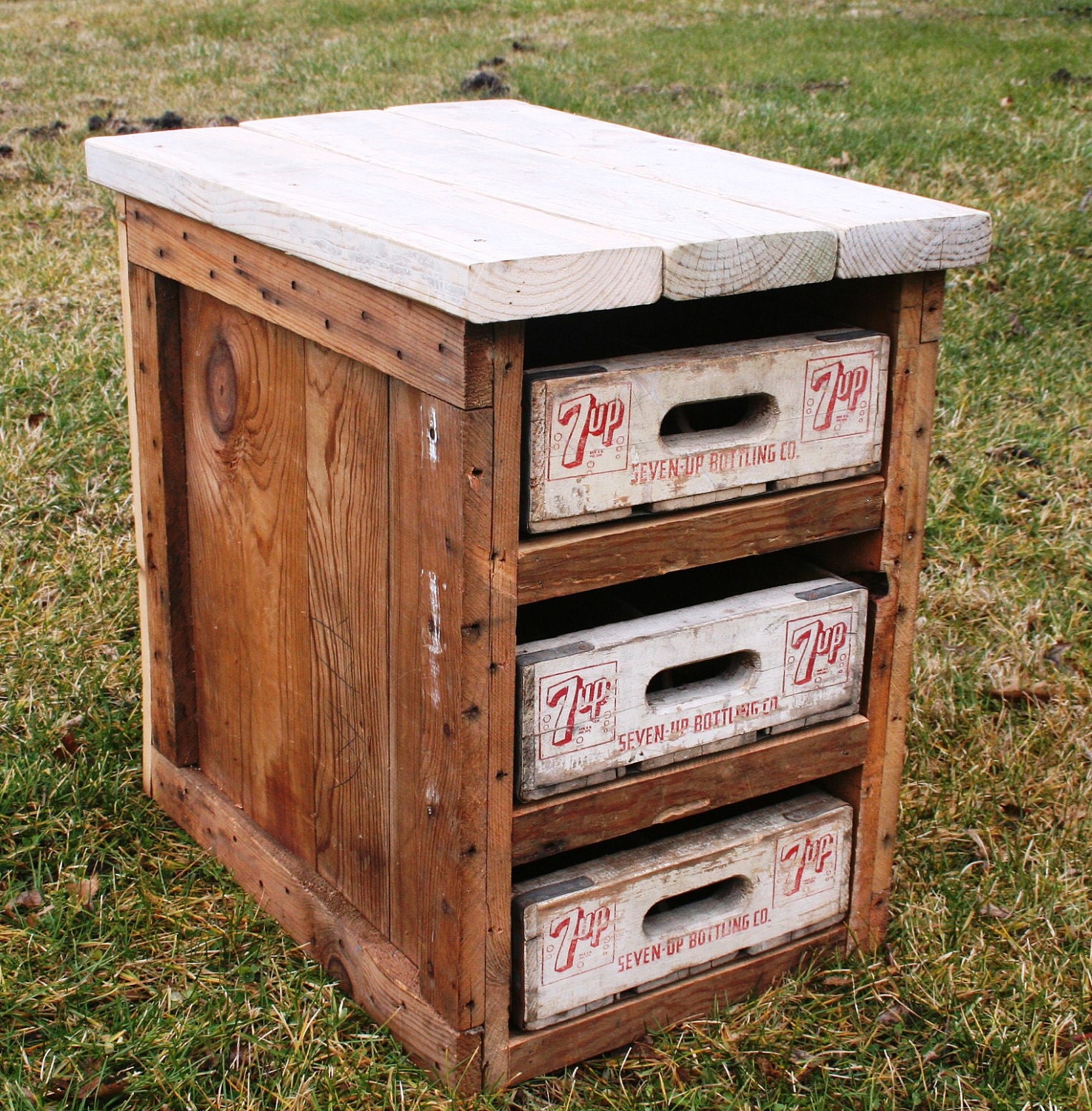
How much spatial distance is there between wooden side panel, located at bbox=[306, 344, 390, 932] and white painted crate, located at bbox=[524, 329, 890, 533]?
0.25 meters

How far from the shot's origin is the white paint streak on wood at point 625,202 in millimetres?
1785

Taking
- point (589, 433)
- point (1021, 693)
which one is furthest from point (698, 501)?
point (1021, 693)

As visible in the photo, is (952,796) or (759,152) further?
(759,152)

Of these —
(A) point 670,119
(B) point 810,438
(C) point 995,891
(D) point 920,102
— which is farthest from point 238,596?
(D) point 920,102

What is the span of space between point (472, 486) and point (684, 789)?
0.63m

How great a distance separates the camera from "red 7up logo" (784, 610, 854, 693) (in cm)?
216

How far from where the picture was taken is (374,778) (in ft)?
7.04

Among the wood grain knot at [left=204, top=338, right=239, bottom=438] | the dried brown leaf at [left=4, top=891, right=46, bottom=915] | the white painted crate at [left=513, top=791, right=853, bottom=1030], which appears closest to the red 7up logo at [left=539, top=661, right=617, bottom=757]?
the white painted crate at [left=513, top=791, right=853, bottom=1030]

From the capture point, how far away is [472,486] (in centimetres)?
177

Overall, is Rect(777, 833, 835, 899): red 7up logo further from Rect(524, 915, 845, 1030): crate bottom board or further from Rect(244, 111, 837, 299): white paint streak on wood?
Rect(244, 111, 837, 299): white paint streak on wood

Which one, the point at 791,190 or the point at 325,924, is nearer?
the point at 791,190

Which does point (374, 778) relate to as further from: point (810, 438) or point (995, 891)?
point (995, 891)

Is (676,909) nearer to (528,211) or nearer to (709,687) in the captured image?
(709,687)

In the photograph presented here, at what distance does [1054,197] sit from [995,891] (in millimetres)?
4003
